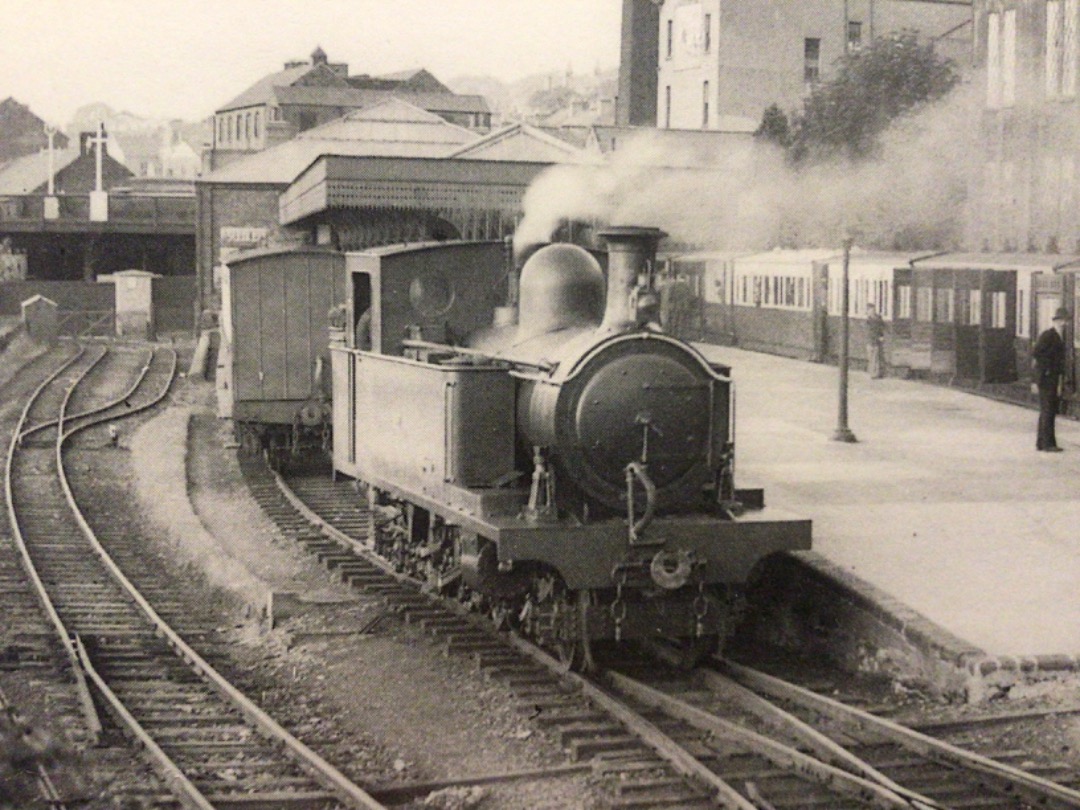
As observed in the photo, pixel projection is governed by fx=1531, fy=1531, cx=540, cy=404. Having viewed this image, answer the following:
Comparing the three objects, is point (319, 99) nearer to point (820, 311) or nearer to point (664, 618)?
point (820, 311)

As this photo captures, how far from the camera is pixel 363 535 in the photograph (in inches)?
576

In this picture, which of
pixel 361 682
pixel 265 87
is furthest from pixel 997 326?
pixel 265 87

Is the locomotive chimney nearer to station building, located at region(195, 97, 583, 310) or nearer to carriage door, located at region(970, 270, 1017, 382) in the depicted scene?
station building, located at region(195, 97, 583, 310)

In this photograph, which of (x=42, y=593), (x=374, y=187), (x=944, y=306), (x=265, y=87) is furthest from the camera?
(x=265, y=87)

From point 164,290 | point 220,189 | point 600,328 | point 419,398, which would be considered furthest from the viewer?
point 164,290

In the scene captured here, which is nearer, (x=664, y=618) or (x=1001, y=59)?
(x=664, y=618)

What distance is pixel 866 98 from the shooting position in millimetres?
33781

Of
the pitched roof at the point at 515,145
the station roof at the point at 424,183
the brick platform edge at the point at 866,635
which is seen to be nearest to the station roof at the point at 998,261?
the station roof at the point at 424,183

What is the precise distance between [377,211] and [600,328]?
49.9ft

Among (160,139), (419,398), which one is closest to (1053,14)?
(419,398)

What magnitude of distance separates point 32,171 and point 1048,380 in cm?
5979

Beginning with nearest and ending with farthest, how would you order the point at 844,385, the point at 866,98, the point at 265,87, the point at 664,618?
the point at 664,618, the point at 844,385, the point at 866,98, the point at 265,87

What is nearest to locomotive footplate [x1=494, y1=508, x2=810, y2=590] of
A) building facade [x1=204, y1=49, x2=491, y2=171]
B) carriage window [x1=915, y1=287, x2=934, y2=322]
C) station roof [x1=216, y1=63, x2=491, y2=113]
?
carriage window [x1=915, y1=287, x2=934, y2=322]

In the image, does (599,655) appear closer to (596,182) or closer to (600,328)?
(600,328)
